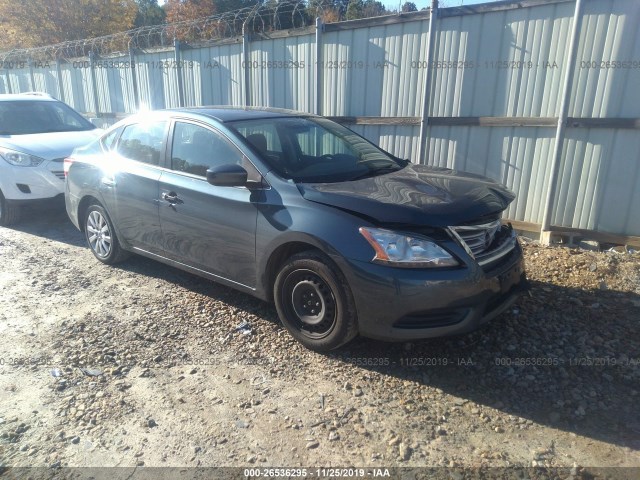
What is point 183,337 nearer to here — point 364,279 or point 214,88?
point 364,279

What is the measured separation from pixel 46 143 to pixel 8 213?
116cm

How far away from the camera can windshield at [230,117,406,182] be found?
12.5ft

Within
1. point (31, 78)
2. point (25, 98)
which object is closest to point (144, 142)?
point (25, 98)

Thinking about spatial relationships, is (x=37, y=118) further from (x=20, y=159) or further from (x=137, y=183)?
(x=137, y=183)

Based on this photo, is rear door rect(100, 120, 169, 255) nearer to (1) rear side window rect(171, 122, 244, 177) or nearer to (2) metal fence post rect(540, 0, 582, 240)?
(1) rear side window rect(171, 122, 244, 177)

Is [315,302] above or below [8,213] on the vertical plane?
above

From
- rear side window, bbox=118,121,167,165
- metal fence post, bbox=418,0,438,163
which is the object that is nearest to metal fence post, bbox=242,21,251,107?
metal fence post, bbox=418,0,438,163

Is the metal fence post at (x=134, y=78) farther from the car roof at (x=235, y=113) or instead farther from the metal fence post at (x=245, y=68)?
the car roof at (x=235, y=113)

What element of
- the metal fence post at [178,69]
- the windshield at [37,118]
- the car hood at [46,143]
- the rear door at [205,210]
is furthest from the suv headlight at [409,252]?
the metal fence post at [178,69]

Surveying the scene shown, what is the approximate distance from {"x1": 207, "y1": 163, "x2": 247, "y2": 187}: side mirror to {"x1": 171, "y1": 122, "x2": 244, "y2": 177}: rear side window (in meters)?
0.25

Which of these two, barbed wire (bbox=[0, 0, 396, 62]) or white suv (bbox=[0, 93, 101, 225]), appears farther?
barbed wire (bbox=[0, 0, 396, 62])

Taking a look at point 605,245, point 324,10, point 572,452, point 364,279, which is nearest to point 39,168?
point 324,10

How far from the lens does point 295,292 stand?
11.5 ft

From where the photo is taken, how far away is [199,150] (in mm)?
4176
